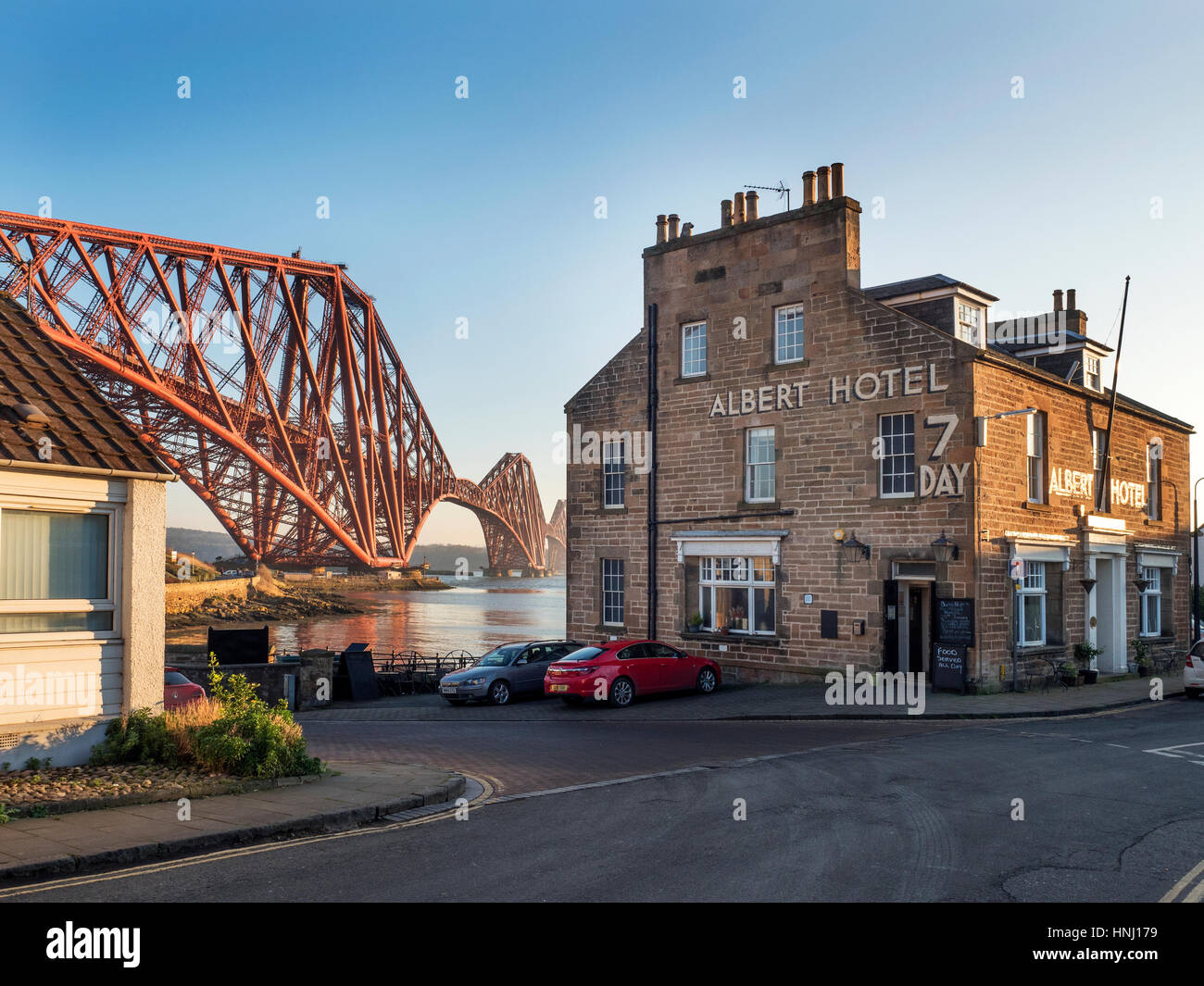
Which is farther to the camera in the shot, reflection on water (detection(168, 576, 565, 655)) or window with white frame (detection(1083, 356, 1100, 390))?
reflection on water (detection(168, 576, 565, 655))

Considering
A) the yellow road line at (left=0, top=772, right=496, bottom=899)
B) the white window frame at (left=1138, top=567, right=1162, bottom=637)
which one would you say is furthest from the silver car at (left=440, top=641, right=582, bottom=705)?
the white window frame at (left=1138, top=567, right=1162, bottom=637)

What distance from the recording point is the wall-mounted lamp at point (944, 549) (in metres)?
21.4

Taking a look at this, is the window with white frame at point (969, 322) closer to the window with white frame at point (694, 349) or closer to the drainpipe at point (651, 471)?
the window with white frame at point (694, 349)

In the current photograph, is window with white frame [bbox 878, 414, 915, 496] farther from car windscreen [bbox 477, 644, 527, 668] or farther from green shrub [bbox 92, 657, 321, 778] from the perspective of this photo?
green shrub [bbox 92, 657, 321, 778]

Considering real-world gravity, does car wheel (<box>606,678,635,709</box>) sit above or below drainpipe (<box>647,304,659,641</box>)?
below

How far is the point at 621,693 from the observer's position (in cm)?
2148

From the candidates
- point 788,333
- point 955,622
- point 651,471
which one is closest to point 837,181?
point 788,333

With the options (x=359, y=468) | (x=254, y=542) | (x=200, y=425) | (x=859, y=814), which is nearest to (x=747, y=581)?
(x=859, y=814)

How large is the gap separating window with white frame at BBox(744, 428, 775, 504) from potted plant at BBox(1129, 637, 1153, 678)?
11.6 meters

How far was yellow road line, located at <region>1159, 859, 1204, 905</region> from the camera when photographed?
701 cm

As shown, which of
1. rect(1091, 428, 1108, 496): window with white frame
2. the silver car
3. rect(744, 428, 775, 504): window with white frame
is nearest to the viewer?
the silver car

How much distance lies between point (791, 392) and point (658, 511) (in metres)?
4.90

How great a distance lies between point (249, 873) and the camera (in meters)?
7.91

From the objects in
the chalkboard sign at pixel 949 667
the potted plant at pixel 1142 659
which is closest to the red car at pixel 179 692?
the chalkboard sign at pixel 949 667
